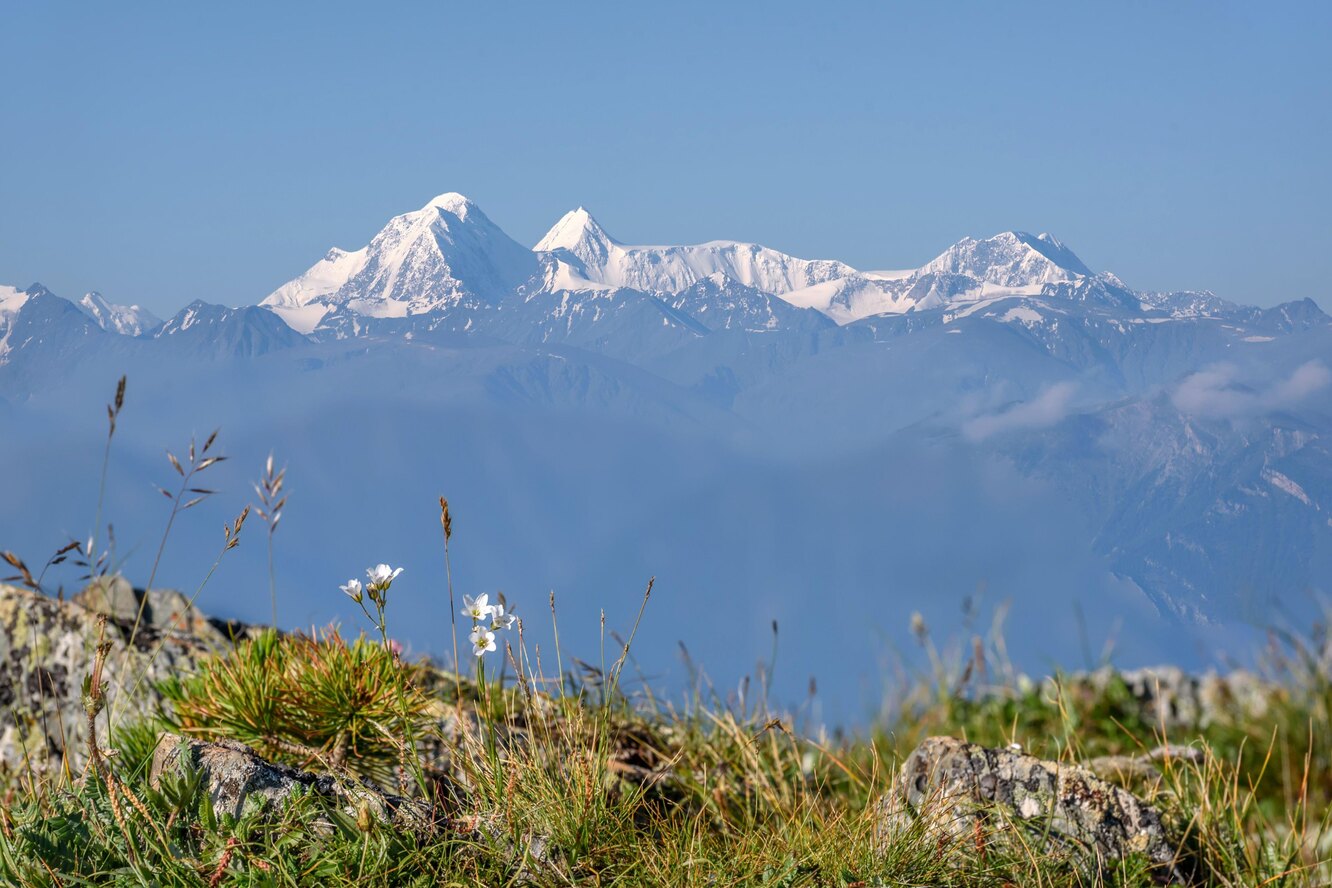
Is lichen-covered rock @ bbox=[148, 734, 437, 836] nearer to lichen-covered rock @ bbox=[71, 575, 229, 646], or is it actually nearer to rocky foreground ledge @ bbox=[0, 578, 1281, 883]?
rocky foreground ledge @ bbox=[0, 578, 1281, 883]

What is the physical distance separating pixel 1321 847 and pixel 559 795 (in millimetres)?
3015

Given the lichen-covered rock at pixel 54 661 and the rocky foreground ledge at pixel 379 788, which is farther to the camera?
the lichen-covered rock at pixel 54 661

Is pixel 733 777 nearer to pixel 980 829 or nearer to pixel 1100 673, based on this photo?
pixel 980 829

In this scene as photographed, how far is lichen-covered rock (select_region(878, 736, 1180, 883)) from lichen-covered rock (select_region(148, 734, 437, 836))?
1.52 metres

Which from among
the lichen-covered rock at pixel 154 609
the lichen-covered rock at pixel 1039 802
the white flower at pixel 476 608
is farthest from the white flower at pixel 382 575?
the lichen-covered rock at pixel 154 609

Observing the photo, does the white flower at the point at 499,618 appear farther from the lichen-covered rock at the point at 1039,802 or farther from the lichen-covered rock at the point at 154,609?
the lichen-covered rock at the point at 154,609

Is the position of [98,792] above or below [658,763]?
above

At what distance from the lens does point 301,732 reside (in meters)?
4.11

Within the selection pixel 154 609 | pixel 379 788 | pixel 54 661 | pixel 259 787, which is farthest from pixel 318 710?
pixel 154 609

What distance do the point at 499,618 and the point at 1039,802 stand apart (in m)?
1.94

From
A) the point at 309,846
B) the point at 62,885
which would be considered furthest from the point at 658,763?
the point at 62,885

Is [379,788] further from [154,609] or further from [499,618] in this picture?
[154,609]

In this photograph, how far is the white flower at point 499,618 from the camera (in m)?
3.33

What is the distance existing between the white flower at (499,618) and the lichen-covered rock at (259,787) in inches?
22.6
